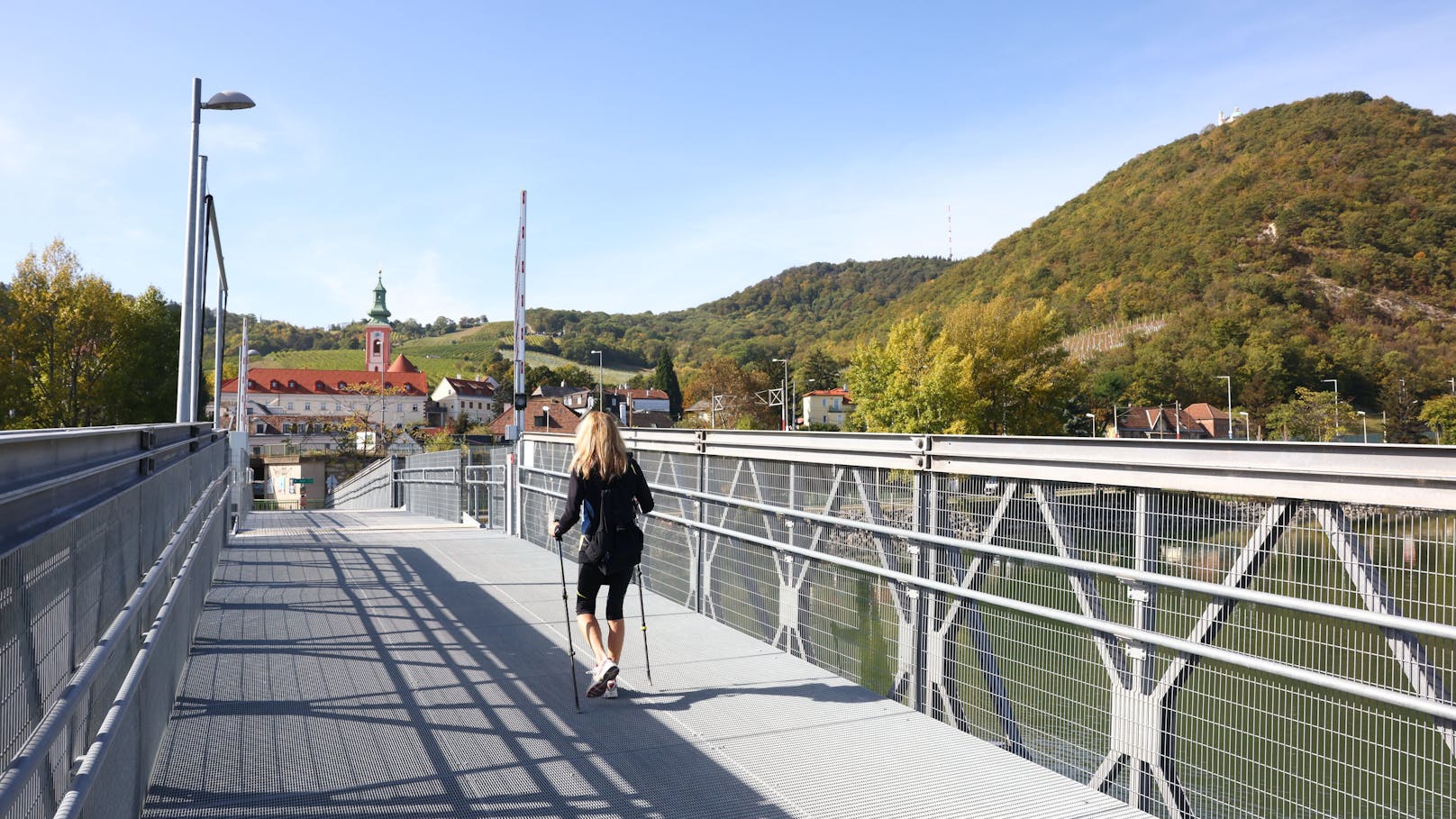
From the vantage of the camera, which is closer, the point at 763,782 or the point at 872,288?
the point at 763,782

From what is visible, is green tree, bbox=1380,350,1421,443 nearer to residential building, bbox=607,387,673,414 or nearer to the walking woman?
residential building, bbox=607,387,673,414

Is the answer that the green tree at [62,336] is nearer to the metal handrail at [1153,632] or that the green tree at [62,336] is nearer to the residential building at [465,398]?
the metal handrail at [1153,632]

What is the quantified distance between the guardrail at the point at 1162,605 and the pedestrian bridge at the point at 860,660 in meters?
0.02

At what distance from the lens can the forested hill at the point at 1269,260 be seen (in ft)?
306

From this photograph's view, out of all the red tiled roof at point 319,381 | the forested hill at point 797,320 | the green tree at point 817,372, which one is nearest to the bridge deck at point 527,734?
the green tree at point 817,372

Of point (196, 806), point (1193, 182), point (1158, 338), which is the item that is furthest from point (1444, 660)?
point (1193, 182)

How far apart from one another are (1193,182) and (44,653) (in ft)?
469

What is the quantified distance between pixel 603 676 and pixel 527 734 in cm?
67

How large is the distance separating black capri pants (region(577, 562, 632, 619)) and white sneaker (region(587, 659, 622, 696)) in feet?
0.89

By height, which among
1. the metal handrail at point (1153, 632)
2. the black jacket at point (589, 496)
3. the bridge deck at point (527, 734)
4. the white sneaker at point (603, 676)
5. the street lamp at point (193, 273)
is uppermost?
the street lamp at point (193, 273)

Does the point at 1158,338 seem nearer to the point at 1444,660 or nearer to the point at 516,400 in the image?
the point at 516,400

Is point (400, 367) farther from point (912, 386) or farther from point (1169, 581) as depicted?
point (1169, 581)

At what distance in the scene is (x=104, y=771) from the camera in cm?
302

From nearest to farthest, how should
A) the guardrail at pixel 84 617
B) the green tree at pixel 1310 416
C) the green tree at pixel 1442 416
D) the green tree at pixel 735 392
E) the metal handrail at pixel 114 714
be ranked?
1. the guardrail at pixel 84 617
2. the metal handrail at pixel 114 714
3. the green tree at pixel 1442 416
4. the green tree at pixel 1310 416
5. the green tree at pixel 735 392
